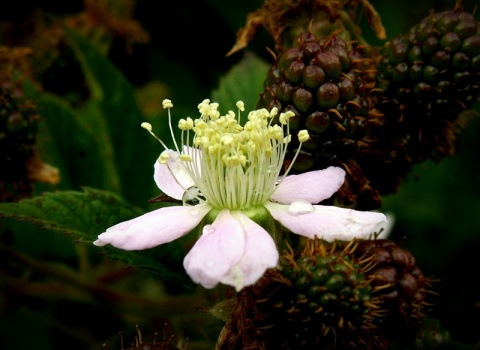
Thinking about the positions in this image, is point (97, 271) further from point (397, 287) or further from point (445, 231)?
point (445, 231)

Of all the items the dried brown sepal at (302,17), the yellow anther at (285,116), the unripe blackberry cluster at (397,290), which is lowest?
the unripe blackberry cluster at (397,290)

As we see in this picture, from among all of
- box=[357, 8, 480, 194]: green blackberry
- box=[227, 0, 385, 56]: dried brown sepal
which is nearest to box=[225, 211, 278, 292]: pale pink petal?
box=[357, 8, 480, 194]: green blackberry

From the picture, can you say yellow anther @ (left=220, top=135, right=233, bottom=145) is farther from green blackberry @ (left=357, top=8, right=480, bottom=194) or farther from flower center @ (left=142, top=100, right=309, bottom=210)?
green blackberry @ (left=357, top=8, right=480, bottom=194)

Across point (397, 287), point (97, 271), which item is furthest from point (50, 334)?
point (397, 287)

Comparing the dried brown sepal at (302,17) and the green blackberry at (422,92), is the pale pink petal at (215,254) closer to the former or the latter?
the green blackberry at (422,92)

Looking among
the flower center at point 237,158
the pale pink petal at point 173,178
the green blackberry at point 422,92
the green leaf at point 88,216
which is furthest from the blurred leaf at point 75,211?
the green blackberry at point 422,92

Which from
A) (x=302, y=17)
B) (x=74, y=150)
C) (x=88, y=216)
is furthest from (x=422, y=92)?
(x=74, y=150)
